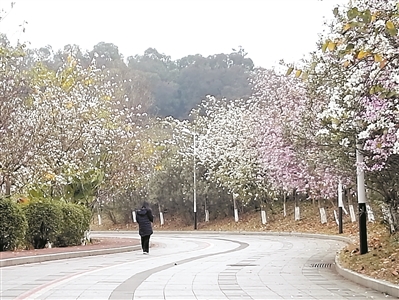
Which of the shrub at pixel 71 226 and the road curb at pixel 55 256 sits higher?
the shrub at pixel 71 226

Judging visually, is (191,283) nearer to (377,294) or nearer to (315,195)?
(377,294)

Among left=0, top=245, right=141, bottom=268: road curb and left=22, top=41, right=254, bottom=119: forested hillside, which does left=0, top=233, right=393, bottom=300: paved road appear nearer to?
left=0, top=245, right=141, bottom=268: road curb

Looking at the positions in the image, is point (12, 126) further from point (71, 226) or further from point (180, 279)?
point (180, 279)

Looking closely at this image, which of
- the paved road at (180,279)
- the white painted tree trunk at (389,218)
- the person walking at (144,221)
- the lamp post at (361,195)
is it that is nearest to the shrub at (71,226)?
the person walking at (144,221)

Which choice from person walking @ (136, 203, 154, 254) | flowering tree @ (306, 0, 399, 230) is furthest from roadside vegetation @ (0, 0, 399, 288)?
person walking @ (136, 203, 154, 254)

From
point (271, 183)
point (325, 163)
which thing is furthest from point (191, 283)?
point (271, 183)

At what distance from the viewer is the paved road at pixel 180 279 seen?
10953 millimetres

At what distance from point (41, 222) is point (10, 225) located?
3.16 metres

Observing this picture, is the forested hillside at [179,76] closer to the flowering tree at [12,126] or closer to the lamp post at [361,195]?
the flowering tree at [12,126]

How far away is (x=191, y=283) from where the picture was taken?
1268cm

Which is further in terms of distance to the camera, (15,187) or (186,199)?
(186,199)

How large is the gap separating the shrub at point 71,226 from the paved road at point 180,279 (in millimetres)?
4945

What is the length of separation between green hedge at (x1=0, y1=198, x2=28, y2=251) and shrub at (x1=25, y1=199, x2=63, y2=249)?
7.49ft

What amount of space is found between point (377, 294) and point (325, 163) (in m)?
7.08
